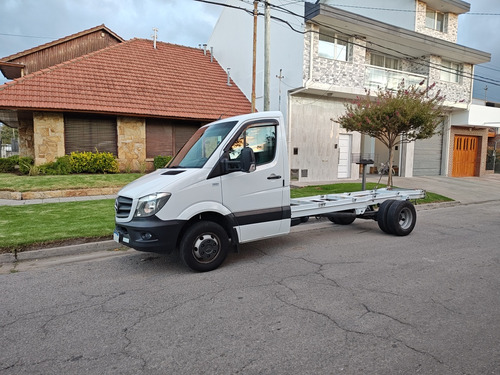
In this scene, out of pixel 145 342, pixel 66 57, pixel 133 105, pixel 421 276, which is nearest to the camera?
pixel 145 342

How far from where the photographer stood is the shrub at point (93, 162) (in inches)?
569

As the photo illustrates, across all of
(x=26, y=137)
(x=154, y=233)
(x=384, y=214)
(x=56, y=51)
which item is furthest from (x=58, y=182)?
(x=56, y=51)

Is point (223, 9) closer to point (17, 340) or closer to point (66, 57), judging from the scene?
point (66, 57)

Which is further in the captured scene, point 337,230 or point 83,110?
point 83,110

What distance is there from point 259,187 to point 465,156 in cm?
2424

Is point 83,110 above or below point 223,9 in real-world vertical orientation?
below

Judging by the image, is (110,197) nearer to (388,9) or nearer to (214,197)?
(214,197)

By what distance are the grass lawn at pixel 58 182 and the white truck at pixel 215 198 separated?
284 inches

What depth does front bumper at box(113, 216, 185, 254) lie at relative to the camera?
15.9 ft

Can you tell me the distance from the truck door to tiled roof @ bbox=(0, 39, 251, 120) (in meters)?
11.3

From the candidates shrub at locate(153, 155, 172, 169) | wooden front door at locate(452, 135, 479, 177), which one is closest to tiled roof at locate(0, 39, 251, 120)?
shrub at locate(153, 155, 172, 169)

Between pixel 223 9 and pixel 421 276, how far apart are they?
21541 mm

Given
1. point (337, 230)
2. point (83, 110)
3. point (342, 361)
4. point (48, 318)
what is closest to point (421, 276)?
point (342, 361)

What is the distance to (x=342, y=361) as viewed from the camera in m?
2.97
